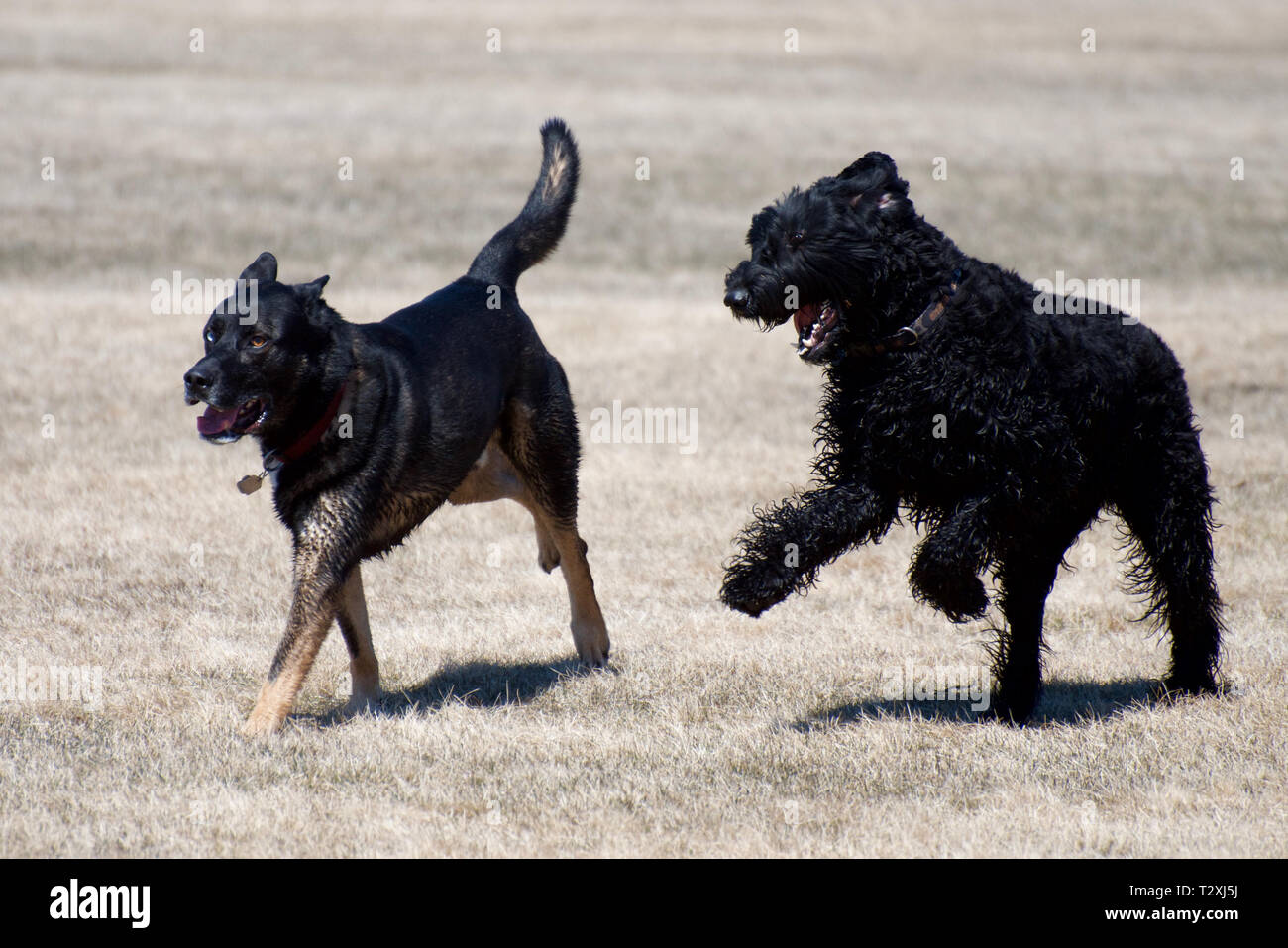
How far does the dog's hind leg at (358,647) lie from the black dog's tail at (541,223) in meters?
1.63

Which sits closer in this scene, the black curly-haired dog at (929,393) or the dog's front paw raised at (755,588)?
the black curly-haired dog at (929,393)

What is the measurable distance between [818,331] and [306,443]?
77.3 inches

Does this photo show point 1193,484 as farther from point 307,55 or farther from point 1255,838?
point 307,55

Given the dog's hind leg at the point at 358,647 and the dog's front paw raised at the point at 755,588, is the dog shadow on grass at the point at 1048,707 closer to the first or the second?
the dog's front paw raised at the point at 755,588

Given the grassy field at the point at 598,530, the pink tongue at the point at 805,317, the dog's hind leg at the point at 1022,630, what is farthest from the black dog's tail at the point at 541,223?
the dog's hind leg at the point at 1022,630

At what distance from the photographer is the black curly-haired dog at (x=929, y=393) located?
538 cm

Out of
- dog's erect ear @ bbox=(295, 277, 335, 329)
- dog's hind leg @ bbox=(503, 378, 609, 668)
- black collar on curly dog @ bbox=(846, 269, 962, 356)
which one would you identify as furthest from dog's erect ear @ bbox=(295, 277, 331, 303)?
black collar on curly dog @ bbox=(846, 269, 962, 356)

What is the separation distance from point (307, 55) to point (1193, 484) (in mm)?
32352

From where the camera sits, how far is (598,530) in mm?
9109

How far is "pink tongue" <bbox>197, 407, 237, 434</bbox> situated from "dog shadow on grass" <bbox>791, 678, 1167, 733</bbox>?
2.45m

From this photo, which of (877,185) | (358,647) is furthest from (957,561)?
(358,647)

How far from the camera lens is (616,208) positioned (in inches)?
890

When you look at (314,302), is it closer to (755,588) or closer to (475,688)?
(475,688)

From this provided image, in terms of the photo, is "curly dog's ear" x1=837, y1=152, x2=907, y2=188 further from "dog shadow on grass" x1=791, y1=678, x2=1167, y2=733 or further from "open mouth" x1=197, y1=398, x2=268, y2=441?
→ "open mouth" x1=197, y1=398, x2=268, y2=441
